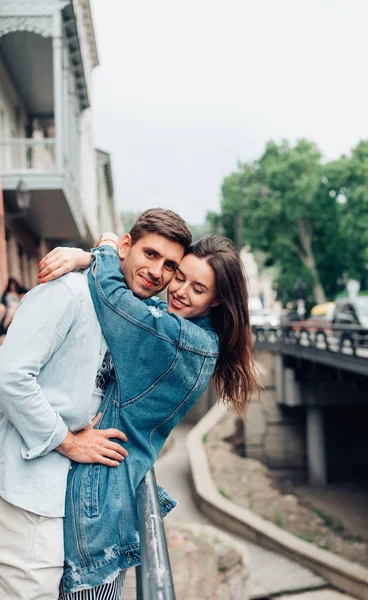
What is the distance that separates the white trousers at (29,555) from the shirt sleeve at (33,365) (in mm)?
197

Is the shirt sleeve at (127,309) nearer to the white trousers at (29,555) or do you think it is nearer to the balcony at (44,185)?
the white trousers at (29,555)

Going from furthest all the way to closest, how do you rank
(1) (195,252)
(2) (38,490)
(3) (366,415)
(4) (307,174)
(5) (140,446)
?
(4) (307,174)
(3) (366,415)
(1) (195,252)
(5) (140,446)
(2) (38,490)

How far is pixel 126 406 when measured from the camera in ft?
7.62

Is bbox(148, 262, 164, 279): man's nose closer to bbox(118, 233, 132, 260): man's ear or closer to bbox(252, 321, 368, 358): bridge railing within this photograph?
bbox(118, 233, 132, 260): man's ear

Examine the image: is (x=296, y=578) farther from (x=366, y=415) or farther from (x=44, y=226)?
(x=366, y=415)

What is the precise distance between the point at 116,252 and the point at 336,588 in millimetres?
15590

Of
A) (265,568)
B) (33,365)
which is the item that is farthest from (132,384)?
(265,568)

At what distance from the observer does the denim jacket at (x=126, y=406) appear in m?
2.16

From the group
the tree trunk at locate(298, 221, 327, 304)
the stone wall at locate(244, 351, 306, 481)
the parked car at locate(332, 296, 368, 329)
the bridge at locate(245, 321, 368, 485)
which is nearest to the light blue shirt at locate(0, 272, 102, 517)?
the bridge at locate(245, 321, 368, 485)

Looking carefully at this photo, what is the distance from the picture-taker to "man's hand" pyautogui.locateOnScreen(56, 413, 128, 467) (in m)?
2.21

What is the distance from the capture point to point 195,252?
259 centimetres

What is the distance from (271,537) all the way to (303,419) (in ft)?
40.8

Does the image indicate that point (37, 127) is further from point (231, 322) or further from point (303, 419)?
point (231, 322)

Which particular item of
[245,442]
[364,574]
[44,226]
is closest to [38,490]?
[364,574]
